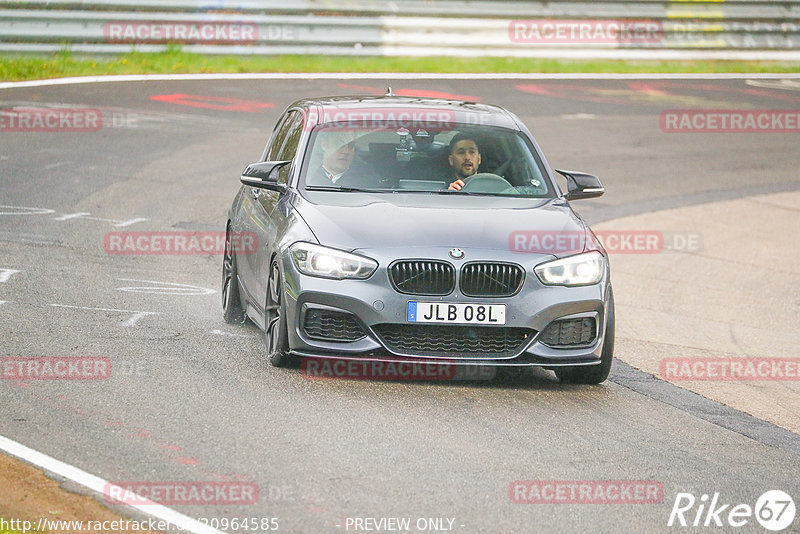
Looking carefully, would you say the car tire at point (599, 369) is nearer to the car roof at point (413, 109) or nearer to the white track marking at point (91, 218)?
the car roof at point (413, 109)

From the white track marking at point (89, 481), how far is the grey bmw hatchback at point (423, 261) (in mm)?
2038

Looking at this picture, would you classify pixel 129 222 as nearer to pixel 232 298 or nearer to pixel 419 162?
pixel 232 298

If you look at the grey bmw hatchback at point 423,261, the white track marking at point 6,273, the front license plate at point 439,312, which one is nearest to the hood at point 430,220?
the grey bmw hatchback at point 423,261

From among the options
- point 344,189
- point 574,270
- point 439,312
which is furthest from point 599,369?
point 344,189

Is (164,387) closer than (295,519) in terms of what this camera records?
No

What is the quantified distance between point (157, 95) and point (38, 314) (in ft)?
45.0

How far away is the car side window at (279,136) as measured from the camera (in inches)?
413

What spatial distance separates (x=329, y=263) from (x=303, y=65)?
18923 mm

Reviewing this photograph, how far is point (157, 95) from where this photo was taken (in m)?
23.2

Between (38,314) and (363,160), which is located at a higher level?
(363,160)

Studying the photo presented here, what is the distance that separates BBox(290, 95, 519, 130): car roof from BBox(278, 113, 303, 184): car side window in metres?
0.13

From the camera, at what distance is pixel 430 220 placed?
851cm

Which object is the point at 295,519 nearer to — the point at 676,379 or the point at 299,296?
the point at 299,296

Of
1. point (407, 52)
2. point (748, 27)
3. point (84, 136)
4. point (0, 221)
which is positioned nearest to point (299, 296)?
point (0, 221)
